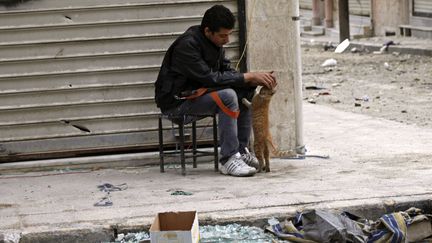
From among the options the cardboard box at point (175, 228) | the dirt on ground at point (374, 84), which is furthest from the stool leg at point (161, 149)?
the dirt on ground at point (374, 84)

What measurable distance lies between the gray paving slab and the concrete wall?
17.1 m

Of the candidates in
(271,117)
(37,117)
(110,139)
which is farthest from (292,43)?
(37,117)

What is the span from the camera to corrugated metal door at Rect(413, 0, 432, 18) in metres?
23.9

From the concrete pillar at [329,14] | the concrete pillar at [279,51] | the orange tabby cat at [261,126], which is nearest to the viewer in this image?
the orange tabby cat at [261,126]

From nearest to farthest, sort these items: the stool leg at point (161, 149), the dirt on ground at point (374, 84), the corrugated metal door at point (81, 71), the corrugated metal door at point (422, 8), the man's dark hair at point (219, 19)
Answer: the man's dark hair at point (219, 19) < the stool leg at point (161, 149) < the corrugated metal door at point (81, 71) < the dirt on ground at point (374, 84) < the corrugated metal door at point (422, 8)

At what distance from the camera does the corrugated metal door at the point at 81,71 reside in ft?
25.5

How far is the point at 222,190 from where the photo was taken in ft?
21.8

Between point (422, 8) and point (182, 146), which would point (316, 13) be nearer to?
point (422, 8)

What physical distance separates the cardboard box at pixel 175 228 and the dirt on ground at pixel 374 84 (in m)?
6.19

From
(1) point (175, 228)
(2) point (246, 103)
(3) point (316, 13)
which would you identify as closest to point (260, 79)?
(2) point (246, 103)

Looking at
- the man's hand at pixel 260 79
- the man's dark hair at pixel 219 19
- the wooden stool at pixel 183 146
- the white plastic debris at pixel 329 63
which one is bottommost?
the white plastic debris at pixel 329 63

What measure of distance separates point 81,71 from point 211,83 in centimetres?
132

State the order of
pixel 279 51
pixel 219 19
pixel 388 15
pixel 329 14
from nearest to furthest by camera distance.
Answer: pixel 219 19 < pixel 279 51 < pixel 388 15 < pixel 329 14

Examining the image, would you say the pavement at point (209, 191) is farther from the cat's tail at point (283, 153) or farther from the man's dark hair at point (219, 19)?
the man's dark hair at point (219, 19)
